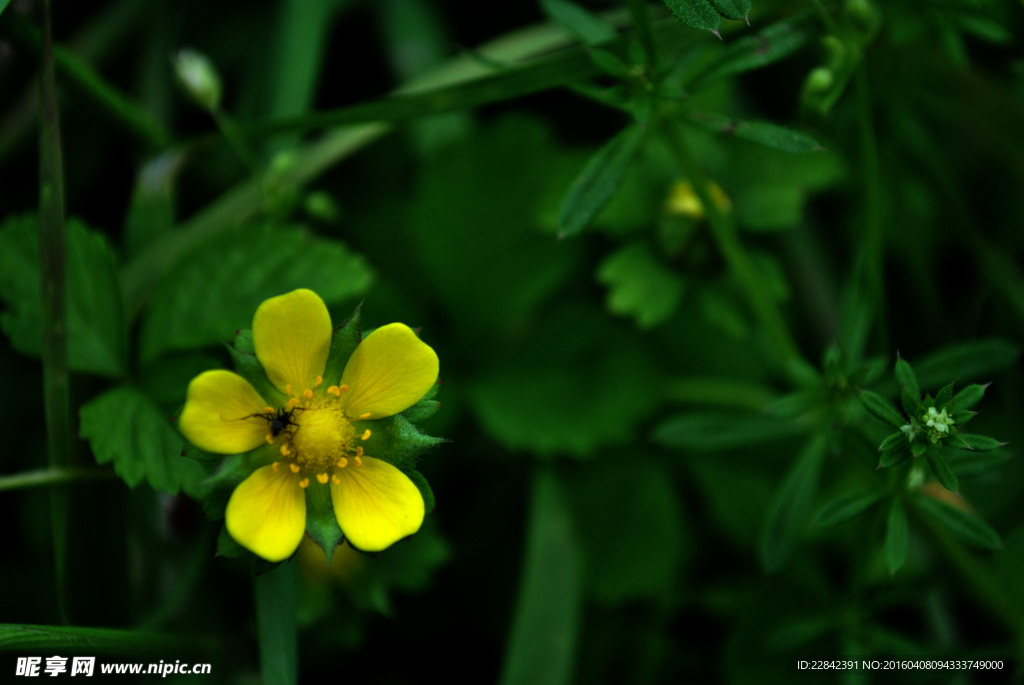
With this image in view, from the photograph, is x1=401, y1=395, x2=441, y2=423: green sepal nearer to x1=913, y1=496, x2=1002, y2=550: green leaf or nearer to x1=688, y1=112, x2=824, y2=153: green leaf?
x1=688, y1=112, x2=824, y2=153: green leaf

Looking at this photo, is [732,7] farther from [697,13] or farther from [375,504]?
[375,504]

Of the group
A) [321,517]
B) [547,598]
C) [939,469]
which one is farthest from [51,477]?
[939,469]

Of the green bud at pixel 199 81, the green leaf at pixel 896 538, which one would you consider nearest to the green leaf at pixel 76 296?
the green bud at pixel 199 81

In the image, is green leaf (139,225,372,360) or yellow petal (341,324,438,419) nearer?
yellow petal (341,324,438,419)

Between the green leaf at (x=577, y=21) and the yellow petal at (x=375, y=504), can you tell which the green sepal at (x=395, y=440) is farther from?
the green leaf at (x=577, y=21)

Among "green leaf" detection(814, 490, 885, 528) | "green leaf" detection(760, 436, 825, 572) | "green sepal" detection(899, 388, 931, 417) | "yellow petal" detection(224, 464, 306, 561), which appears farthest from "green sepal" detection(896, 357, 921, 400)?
"yellow petal" detection(224, 464, 306, 561)

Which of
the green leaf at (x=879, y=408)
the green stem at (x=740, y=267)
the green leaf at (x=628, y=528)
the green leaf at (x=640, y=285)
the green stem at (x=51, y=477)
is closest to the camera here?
the green leaf at (x=879, y=408)

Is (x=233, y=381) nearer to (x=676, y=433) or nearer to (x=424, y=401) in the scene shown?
(x=424, y=401)
